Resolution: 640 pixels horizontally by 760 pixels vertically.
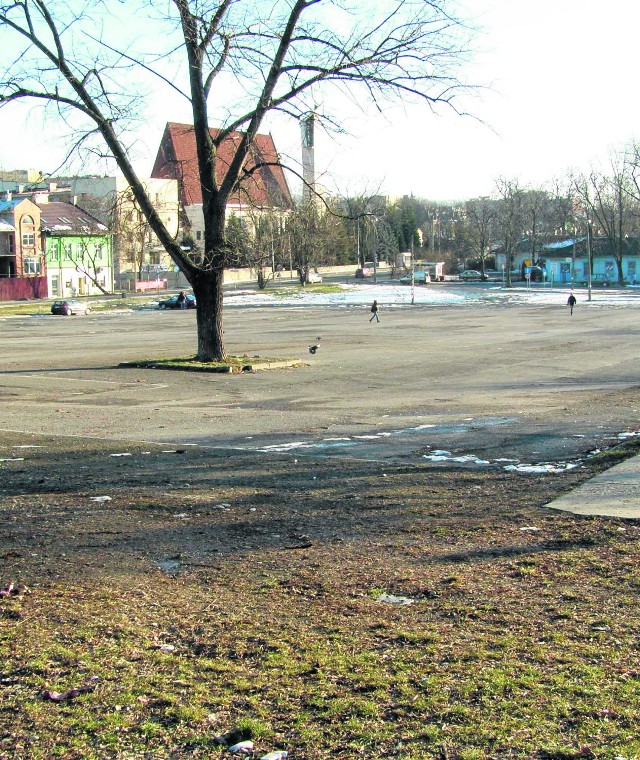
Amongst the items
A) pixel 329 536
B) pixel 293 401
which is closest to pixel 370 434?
pixel 293 401

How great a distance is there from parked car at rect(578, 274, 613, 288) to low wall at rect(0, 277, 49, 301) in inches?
2459

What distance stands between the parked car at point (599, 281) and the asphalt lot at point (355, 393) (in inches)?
2764

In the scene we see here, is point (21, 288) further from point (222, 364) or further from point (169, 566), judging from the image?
point (169, 566)

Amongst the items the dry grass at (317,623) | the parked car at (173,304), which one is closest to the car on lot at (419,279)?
the parked car at (173,304)

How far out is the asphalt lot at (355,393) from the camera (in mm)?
13969

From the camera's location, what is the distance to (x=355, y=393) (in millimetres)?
21203

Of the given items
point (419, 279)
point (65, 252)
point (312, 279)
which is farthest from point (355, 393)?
point (419, 279)

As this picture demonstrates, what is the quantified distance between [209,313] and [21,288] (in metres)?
68.8

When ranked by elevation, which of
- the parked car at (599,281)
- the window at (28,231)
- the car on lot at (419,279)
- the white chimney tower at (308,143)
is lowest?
the parked car at (599,281)

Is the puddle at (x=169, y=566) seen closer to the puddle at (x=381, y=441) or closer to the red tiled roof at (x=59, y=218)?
the puddle at (x=381, y=441)

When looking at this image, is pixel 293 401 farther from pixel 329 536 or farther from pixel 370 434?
pixel 329 536

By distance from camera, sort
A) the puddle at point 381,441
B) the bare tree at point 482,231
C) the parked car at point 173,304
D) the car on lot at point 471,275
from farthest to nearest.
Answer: the bare tree at point 482,231
the car on lot at point 471,275
the parked car at point 173,304
the puddle at point 381,441

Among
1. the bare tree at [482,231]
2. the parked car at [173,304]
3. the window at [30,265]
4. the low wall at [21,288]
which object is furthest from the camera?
the bare tree at [482,231]

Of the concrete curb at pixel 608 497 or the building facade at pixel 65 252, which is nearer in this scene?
the concrete curb at pixel 608 497
